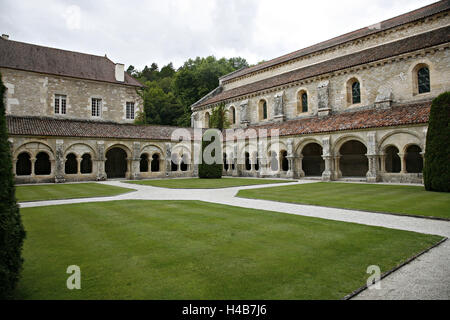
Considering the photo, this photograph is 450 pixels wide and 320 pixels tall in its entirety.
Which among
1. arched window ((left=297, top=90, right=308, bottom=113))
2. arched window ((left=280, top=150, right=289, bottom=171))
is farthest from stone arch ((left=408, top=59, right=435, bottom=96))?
arched window ((left=280, top=150, right=289, bottom=171))

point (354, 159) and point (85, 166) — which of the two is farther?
point (85, 166)

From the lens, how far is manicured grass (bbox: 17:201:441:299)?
11.5 ft

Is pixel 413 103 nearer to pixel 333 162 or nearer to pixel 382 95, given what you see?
pixel 382 95

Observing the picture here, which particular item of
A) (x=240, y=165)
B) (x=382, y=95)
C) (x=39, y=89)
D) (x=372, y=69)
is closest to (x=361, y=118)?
(x=382, y=95)

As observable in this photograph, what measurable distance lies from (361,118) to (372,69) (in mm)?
4581

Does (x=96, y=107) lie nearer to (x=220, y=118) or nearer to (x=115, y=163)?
(x=115, y=163)

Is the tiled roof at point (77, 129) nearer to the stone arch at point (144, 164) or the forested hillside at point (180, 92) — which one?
the stone arch at point (144, 164)

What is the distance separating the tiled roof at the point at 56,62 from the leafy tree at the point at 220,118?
380 inches

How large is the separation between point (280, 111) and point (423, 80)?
11.6 m

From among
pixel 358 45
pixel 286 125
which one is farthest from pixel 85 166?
pixel 358 45

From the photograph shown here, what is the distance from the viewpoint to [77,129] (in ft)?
78.9

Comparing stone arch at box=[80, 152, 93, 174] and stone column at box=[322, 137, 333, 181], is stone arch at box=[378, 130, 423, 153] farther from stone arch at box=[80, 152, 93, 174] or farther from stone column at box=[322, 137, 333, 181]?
stone arch at box=[80, 152, 93, 174]

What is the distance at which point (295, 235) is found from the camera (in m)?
5.98

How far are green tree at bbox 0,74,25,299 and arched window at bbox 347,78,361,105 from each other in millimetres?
25027
